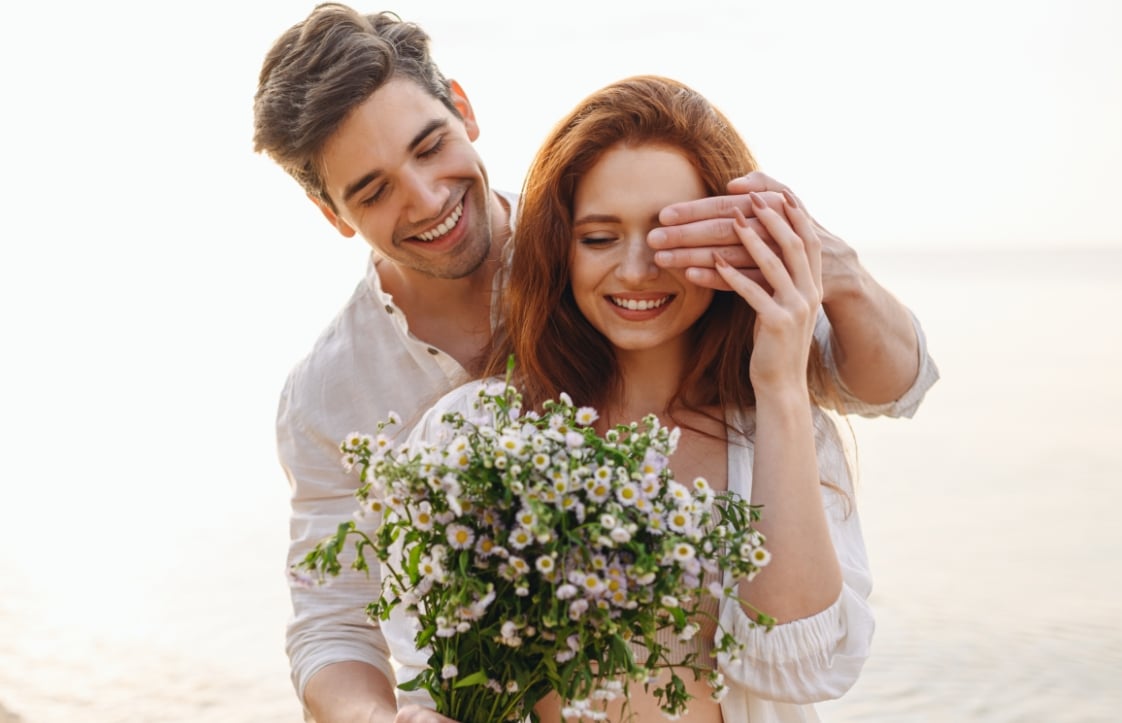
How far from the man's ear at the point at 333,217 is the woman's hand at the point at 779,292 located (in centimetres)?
152

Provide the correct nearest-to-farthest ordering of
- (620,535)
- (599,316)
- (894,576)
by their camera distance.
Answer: (620,535)
(599,316)
(894,576)

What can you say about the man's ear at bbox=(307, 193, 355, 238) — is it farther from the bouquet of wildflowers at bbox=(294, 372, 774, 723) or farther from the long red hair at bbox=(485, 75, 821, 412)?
the bouquet of wildflowers at bbox=(294, 372, 774, 723)

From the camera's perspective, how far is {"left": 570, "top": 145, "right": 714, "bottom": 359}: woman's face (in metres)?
2.53

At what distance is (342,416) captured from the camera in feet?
11.7

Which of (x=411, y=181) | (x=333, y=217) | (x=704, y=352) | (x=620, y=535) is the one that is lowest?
(x=620, y=535)

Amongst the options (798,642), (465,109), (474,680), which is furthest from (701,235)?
(465,109)

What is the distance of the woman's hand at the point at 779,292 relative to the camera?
2.35 metres

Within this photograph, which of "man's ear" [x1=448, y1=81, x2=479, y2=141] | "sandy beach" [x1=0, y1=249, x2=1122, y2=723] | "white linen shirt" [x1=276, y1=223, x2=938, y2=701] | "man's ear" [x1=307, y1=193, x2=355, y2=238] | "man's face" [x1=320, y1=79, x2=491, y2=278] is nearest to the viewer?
"man's face" [x1=320, y1=79, x2=491, y2=278]

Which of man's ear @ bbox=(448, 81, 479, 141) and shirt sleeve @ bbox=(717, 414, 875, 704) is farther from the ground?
man's ear @ bbox=(448, 81, 479, 141)

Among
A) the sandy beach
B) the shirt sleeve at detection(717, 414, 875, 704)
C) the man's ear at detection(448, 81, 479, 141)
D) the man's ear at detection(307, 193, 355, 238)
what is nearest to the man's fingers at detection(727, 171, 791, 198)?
the shirt sleeve at detection(717, 414, 875, 704)

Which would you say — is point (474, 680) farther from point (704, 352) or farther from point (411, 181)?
point (411, 181)

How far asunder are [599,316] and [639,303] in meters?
0.10

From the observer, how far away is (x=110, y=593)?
371 inches

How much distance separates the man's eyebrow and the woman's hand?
1.13m
